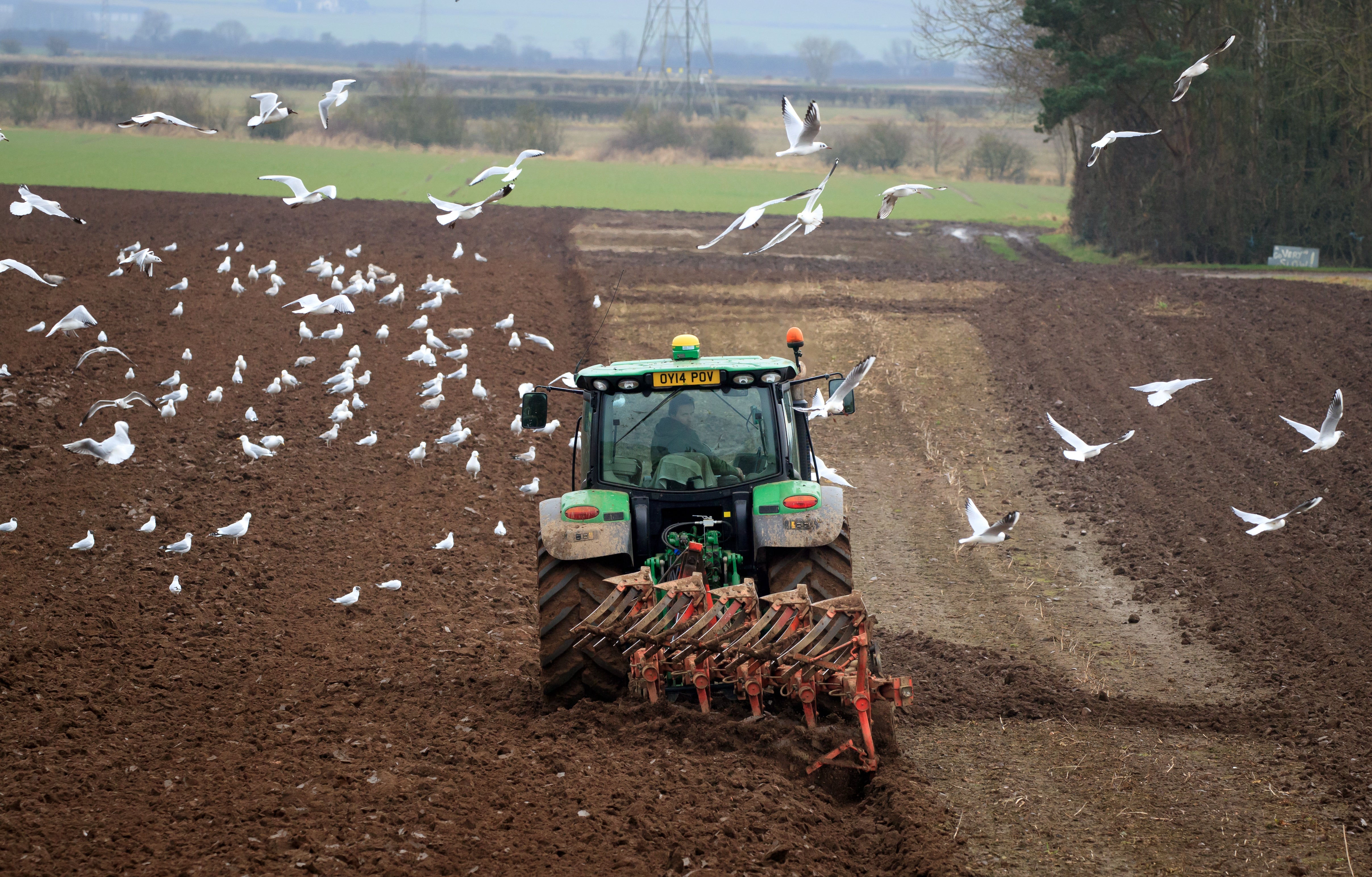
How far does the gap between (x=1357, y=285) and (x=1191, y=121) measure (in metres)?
8.80

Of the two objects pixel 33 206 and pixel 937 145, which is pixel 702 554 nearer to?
pixel 33 206

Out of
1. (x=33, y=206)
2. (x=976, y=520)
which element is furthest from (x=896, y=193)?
(x=33, y=206)

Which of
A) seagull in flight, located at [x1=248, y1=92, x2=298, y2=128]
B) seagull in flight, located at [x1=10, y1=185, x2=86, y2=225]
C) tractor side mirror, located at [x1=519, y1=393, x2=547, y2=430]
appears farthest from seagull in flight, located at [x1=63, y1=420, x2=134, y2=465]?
tractor side mirror, located at [x1=519, y1=393, x2=547, y2=430]

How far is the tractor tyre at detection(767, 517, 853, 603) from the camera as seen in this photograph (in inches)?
255

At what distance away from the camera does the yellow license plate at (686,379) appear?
6578 mm

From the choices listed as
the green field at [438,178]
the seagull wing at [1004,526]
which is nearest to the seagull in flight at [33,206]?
the seagull wing at [1004,526]

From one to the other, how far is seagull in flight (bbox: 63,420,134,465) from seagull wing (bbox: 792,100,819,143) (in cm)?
578

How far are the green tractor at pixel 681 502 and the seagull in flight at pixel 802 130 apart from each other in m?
1.85

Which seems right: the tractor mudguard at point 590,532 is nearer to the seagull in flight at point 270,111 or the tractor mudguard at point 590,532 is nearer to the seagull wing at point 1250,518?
the seagull wing at point 1250,518

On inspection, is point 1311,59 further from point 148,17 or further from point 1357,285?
point 148,17

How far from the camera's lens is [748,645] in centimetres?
572

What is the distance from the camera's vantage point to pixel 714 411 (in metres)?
6.83

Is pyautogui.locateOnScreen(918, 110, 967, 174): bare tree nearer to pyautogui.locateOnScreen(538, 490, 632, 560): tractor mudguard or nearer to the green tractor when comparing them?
the green tractor

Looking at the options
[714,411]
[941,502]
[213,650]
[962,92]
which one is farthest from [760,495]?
[962,92]
